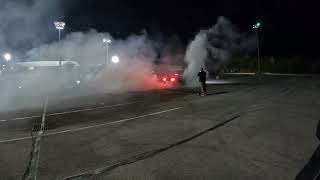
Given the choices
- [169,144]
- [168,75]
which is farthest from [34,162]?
[168,75]

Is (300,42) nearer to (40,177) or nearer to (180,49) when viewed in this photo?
(180,49)

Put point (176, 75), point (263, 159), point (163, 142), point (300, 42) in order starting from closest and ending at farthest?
1. point (263, 159)
2. point (163, 142)
3. point (176, 75)
4. point (300, 42)

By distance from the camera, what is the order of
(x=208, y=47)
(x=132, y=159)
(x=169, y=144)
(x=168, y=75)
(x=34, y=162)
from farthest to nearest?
1. (x=208, y=47)
2. (x=168, y=75)
3. (x=169, y=144)
4. (x=34, y=162)
5. (x=132, y=159)

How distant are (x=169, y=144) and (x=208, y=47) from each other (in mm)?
32493

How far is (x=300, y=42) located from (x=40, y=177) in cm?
7316

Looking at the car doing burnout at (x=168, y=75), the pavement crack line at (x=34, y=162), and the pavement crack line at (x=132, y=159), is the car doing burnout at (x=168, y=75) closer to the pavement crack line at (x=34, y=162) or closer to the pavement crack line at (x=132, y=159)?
the pavement crack line at (x=34, y=162)

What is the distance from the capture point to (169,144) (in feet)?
29.1

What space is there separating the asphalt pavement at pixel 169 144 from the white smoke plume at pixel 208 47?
19762 millimetres

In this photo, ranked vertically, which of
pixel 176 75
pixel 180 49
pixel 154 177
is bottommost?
pixel 154 177

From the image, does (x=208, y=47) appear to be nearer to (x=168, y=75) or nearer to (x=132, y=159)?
(x=168, y=75)

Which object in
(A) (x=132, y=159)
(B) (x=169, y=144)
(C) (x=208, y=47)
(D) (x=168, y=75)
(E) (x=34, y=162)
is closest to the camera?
(A) (x=132, y=159)

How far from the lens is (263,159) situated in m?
7.32

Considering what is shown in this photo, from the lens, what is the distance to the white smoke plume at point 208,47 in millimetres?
36656

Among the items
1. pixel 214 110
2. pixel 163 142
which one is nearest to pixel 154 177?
pixel 163 142
